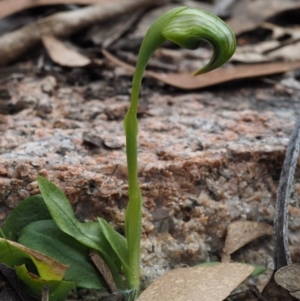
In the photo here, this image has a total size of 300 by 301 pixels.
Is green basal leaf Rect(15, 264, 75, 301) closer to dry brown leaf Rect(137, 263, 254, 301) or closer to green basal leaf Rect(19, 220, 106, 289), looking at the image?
green basal leaf Rect(19, 220, 106, 289)

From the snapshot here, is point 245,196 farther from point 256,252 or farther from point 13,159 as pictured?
point 13,159

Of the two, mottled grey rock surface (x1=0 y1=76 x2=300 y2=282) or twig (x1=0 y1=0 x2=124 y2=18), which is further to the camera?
twig (x1=0 y1=0 x2=124 y2=18)

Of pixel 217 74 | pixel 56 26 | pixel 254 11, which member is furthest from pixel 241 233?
→ pixel 254 11

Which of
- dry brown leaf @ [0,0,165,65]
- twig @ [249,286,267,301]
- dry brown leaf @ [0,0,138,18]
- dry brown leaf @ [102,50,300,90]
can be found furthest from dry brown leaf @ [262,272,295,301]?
dry brown leaf @ [0,0,138,18]

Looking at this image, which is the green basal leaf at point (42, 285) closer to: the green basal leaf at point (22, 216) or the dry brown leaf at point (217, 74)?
the green basal leaf at point (22, 216)

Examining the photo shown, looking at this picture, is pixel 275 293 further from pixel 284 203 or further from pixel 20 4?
pixel 20 4

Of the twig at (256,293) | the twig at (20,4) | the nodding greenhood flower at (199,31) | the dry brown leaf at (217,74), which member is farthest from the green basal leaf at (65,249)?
the twig at (20,4)

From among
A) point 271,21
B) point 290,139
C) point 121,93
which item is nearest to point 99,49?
point 121,93

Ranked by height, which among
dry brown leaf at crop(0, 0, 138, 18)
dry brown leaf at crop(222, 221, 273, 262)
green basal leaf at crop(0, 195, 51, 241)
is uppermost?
dry brown leaf at crop(0, 0, 138, 18)
